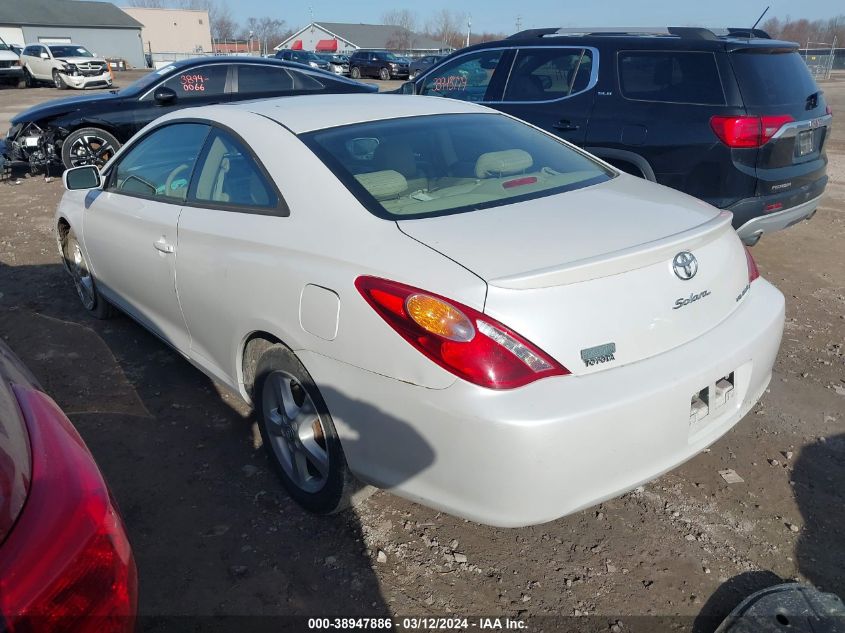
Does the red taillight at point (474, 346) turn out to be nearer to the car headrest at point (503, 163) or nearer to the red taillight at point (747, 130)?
the car headrest at point (503, 163)

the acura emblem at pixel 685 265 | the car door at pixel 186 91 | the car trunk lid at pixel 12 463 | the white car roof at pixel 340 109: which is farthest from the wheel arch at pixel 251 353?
the car door at pixel 186 91

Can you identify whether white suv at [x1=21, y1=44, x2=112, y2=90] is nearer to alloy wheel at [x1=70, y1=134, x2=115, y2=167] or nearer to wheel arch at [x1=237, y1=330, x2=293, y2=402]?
alloy wheel at [x1=70, y1=134, x2=115, y2=167]

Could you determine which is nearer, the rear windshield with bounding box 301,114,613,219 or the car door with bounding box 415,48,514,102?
the rear windshield with bounding box 301,114,613,219

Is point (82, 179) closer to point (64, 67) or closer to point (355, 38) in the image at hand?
point (64, 67)

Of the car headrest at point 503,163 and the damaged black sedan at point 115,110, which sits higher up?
the car headrest at point 503,163

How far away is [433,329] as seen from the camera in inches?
79.3

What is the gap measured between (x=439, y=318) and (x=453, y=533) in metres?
1.10

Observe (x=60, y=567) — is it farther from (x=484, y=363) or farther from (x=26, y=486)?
(x=484, y=363)

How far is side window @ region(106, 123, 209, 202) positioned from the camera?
3367mm

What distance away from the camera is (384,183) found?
266cm

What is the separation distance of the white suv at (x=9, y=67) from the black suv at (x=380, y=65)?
53.3 ft

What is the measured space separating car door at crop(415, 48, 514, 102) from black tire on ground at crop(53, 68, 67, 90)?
26.0 m

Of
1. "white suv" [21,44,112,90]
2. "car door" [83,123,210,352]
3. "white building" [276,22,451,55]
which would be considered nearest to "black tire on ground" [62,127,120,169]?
"car door" [83,123,210,352]

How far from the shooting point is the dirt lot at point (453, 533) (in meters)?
2.37
